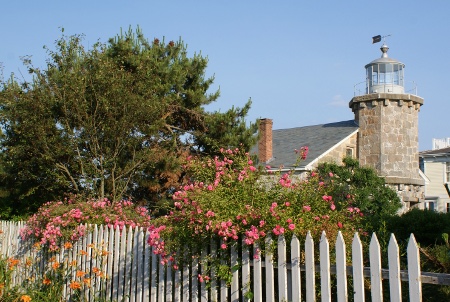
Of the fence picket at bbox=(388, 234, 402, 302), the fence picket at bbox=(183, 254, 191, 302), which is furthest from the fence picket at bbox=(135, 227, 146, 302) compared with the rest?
the fence picket at bbox=(388, 234, 402, 302)

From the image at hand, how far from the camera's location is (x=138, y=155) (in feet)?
44.8

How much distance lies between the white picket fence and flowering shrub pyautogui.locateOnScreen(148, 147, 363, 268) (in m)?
0.18

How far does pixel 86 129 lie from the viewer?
12305 mm

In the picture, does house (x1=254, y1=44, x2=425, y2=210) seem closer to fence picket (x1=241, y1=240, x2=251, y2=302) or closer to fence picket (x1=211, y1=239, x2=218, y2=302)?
fence picket (x1=211, y1=239, x2=218, y2=302)

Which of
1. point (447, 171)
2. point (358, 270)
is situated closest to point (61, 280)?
point (358, 270)

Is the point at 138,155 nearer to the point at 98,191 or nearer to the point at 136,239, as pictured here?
the point at 98,191

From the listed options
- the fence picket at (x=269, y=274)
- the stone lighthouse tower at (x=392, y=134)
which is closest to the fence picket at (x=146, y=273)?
the fence picket at (x=269, y=274)

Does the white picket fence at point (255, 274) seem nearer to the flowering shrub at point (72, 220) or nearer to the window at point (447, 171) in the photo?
the flowering shrub at point (72, 220)

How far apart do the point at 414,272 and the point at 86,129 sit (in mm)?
9594

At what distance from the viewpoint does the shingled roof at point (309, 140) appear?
82.7 feet

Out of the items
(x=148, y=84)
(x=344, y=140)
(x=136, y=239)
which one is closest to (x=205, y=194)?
(x=136, y=239)

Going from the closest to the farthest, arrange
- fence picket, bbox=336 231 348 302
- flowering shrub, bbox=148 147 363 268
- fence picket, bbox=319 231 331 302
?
1. fence picket, bbox=336 231 348 302
2. fence picket, bbox=319 231 331 302
3. flowering shrub, bbox=148 147 363 268

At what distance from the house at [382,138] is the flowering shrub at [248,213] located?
18937mm

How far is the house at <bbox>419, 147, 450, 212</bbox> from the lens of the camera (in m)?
34.9
